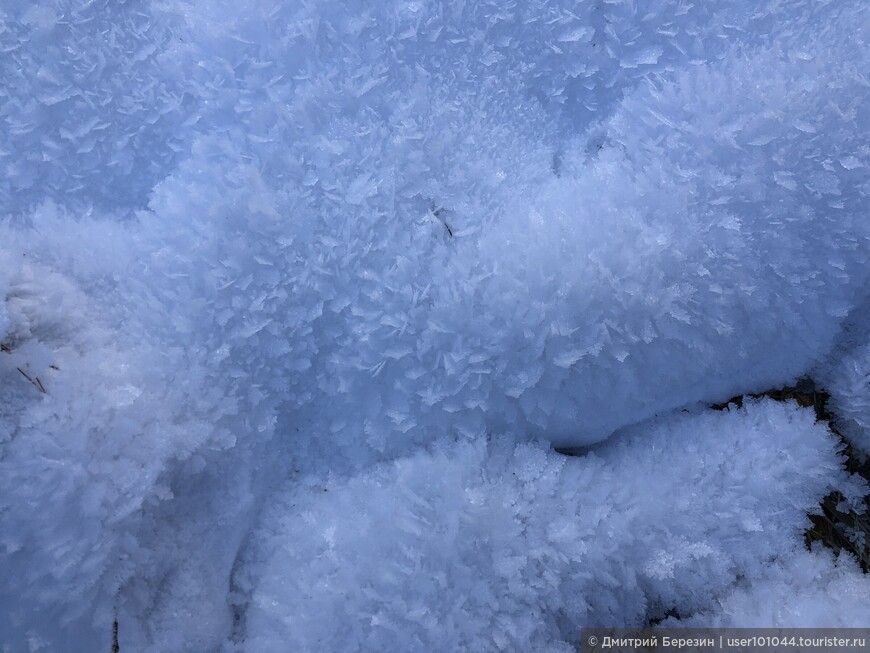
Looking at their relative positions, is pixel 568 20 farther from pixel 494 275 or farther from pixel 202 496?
pixel 202 496

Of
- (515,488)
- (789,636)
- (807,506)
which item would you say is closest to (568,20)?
(515,488)

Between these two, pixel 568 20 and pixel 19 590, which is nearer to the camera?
pixel 19 590

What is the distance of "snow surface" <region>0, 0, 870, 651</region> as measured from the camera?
677 mm

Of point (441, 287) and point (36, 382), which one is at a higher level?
point (36, 382)

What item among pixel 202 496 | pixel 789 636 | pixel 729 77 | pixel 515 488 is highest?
pixel 729 77

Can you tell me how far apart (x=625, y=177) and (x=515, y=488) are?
385mm

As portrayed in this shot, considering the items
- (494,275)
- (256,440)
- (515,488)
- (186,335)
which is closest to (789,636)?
(515,488)

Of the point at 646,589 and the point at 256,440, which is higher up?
the point at 256,440

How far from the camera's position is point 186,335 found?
68 cm

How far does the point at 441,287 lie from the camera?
2.32ft

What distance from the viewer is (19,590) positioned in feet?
1.94

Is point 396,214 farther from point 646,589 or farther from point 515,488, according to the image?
point 646,589

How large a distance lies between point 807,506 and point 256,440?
68 centimetres

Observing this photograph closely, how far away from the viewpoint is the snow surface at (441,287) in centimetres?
68
